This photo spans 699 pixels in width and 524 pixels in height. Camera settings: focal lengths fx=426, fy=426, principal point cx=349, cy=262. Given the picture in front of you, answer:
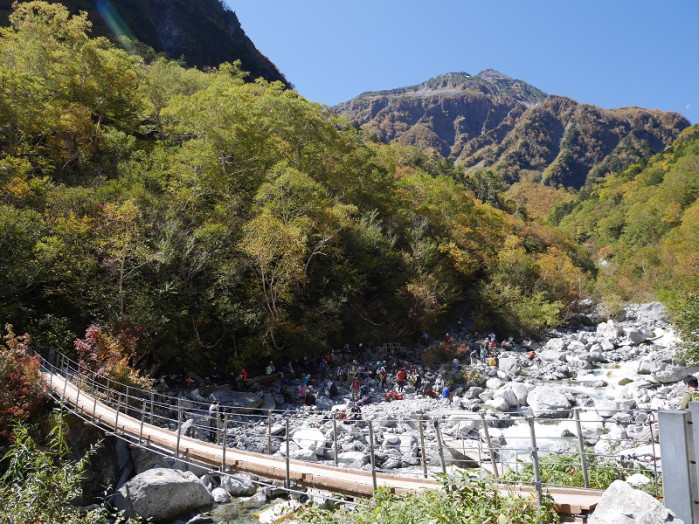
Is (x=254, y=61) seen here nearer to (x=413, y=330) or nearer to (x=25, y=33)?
(x=25, y=33)

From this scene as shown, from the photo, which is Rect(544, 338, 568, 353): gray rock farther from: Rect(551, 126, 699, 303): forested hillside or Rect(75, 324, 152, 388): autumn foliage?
Rect(75, 324, 152, 388): autumn foliage

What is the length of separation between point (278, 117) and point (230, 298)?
13488mm

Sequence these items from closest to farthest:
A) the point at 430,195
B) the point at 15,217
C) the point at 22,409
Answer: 1. the point at 22,409
2. the point at 15,217
3. the point at 430,195

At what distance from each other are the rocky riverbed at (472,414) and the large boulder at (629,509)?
120cm

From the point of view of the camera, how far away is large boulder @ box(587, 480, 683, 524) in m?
3.48

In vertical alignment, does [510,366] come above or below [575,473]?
below

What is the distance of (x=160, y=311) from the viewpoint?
17.1 m

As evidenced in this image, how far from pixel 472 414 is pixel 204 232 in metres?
13.7

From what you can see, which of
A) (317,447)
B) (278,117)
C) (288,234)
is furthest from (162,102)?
(317,447)

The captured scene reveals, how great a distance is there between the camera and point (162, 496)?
9.09 meters

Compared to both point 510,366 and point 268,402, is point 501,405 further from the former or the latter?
point 268,402

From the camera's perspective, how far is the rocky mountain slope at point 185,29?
190 feet

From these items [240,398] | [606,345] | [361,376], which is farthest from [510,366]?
[240,398]

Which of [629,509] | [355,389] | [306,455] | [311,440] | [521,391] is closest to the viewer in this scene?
[629,509]
